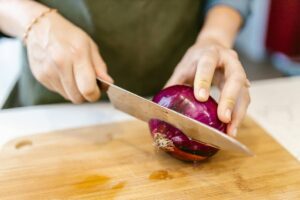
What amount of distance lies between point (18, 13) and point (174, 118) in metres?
0.43

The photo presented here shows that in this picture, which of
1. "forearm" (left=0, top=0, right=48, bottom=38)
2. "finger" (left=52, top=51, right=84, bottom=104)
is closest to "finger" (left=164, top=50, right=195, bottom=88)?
"finger" (left=52, top=51, right=84, bottom=104)

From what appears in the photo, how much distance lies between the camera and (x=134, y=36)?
1.05m

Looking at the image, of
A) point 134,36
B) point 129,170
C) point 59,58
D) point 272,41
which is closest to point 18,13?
point 59,58

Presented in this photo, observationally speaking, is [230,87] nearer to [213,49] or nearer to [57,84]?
[213,49]

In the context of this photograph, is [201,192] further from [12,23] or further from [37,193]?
[12,23]

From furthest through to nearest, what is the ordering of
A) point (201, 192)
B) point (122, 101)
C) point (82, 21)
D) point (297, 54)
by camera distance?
point (297, 54), point (82, 21), point (122, 101), point (201, 192)

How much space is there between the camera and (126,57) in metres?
1.07

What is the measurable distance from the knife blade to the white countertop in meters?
0.14

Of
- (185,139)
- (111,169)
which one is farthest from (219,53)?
(111,169)

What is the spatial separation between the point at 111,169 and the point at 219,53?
0.35 metres

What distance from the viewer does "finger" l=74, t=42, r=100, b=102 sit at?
82 centimetres

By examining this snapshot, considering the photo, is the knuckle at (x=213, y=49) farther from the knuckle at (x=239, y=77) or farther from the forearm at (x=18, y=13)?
the forearm at (x=18, y=13)

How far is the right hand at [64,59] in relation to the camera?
2.72ft

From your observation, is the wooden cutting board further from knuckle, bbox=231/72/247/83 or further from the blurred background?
the blurred background
